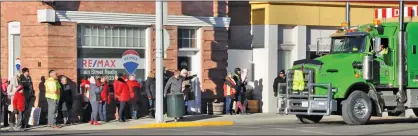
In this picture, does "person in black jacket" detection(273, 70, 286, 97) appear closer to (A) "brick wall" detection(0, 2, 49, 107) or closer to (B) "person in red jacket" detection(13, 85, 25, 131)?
(A) "brick wall" detection(0, 2, 49, 107)

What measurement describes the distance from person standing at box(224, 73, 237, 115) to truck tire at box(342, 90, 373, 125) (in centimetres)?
598

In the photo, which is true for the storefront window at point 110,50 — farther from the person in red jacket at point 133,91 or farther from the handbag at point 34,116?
the handbag at point 34,116

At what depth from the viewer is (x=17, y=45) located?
2747cm

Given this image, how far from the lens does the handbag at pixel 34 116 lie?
25.2m

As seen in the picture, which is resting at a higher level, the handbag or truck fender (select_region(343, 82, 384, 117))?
truck fender (select_region(343, 82, 384, 117))

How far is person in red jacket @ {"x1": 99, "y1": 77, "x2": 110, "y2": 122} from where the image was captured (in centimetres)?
2562

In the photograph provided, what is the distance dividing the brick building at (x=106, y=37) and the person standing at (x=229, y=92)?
83 cm

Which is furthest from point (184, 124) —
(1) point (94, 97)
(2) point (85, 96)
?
(2) point (85, 96)

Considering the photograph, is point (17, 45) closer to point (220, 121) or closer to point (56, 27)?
point (56, 27)

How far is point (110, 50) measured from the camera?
1082 inches

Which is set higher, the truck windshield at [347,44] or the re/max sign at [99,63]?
the truck windshield at [347,44]

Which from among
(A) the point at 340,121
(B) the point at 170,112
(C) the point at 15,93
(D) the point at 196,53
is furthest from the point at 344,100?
(C) the point at 15,93

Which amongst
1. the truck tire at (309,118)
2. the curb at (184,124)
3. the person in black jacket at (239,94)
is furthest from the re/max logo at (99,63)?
the truck tire at (309,118)

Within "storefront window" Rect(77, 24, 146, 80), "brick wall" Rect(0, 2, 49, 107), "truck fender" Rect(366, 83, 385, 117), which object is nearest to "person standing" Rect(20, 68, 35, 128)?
"brick wall" Rect(0, 2, 49, 107)
